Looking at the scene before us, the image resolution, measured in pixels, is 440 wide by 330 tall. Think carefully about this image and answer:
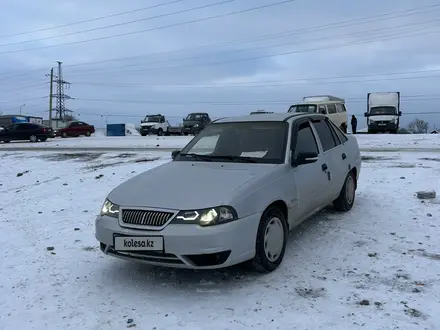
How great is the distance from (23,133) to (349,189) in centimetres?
2929

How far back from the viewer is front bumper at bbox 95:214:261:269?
3.72 metres

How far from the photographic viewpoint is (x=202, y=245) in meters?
3.72

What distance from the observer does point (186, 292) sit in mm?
3941

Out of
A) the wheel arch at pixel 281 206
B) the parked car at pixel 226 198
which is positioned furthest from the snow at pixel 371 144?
the wheel arch at pixel 281 206

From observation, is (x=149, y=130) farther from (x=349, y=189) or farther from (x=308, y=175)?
(x=308, y=175)

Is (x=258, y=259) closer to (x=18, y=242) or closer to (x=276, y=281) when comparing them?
(x=276, y=281)

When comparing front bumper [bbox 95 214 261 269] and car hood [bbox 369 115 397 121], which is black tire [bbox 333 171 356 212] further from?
car hood [bbox 369 115 397 121]

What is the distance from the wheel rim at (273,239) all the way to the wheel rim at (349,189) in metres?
2.36

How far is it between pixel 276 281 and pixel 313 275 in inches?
15.7

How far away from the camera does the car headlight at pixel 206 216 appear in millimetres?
3787

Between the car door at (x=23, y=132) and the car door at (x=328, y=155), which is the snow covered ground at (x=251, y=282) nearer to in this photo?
the car door at (x=328, y=155)

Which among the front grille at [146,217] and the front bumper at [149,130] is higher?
the front bumper at [149,130]

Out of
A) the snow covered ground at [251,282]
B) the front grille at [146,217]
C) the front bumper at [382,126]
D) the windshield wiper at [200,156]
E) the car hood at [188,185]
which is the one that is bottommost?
the snow covered ground at [251,282]

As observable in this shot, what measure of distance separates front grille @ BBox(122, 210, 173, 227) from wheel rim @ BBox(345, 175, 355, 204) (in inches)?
137
